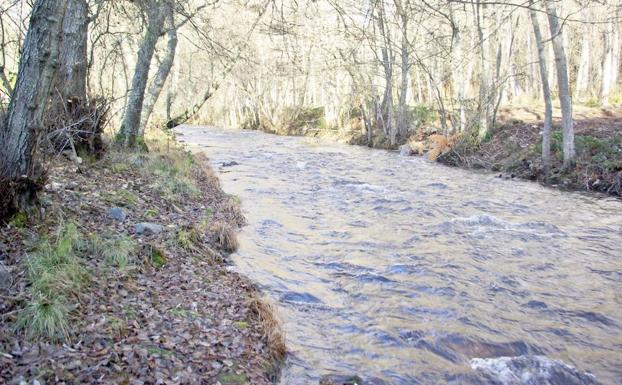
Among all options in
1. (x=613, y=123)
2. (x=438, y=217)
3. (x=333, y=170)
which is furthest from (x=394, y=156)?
(x=438, y=217)

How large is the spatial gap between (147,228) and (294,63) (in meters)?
3.25

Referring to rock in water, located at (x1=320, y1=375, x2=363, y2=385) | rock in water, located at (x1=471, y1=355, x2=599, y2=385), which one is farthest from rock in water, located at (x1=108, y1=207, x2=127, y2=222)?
rock in water, located at (x1=471, y1=355, x2=599, y2=385)

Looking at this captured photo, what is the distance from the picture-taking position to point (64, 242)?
586 centimetres

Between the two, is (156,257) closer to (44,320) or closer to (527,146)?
(44,320)

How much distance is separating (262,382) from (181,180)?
26.8ft

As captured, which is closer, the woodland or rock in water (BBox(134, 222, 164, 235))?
the woodland

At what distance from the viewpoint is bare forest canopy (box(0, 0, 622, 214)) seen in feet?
19.8

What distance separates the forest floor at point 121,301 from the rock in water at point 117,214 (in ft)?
0.07

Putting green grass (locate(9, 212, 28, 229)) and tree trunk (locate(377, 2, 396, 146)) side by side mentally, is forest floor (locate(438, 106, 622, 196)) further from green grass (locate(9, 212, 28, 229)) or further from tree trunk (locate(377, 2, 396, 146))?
green grass (locate(9, 212, 28, 229))

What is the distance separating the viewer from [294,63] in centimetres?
737

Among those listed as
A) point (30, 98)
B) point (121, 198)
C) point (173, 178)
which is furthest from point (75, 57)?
point (30, 98)

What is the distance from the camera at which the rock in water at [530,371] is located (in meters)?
5.24

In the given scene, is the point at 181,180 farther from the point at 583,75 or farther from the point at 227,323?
the point at 583,75

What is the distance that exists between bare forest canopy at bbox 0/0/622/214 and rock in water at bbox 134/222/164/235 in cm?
164
